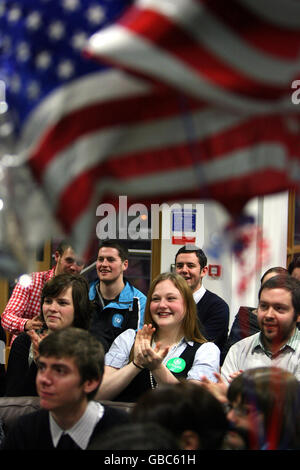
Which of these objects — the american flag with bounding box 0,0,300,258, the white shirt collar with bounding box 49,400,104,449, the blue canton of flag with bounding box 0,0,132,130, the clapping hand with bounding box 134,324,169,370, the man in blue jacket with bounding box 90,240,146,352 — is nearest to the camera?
the american flag with bounding box 0,0,300,258

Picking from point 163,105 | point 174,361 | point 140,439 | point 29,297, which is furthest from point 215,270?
point 163,105

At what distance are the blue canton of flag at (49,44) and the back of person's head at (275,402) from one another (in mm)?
978

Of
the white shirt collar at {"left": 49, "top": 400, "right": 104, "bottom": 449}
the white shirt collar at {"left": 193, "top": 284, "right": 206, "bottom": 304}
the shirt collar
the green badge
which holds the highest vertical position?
the white shirt collar at {"left": 193, "top": 284, "right": 206, "bottom": 304}

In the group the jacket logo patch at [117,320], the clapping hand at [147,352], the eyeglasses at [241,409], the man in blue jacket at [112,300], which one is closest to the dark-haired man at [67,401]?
the clapping hand at [147,352]

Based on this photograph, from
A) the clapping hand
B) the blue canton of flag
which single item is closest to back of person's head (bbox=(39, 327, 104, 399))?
the clapping hand

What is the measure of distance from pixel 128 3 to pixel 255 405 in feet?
3.61

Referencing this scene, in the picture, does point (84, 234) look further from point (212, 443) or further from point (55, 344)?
point (55, 344)

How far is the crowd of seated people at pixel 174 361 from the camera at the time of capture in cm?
165

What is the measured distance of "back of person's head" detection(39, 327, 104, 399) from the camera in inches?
85.0

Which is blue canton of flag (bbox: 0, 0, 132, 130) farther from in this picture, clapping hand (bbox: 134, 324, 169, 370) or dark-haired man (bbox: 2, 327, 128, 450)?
clapping hand (bbox: 134, 324, 169, 370)

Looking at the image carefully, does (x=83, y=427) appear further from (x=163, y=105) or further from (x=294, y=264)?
(x=294, y=264)

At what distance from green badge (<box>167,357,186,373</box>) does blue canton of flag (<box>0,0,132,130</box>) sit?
1695mm

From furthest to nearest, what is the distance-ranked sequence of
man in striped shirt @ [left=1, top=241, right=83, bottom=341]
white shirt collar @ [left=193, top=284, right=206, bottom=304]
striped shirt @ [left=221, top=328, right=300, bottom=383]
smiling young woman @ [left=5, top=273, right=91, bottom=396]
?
white shirt collar @ [left=193, top=284, right=206, bottom=304] < man in striped shirt @ [left=1, top=241, right=83, bottom=341] < smiling young woman @ [left=5, top=273, right=91, bottom=396] < striped shirt @ [left=221, top=328, right=300, bottom=383]

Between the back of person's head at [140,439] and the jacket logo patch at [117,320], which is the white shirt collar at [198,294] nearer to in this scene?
the jacket logo patch at [117,320]
